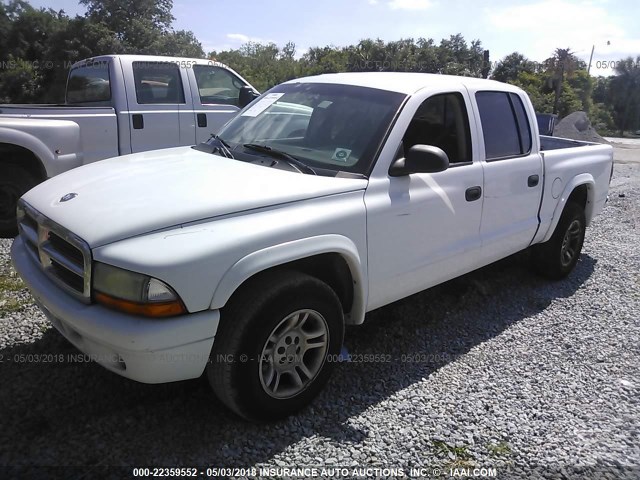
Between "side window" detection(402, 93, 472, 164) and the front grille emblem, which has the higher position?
"side window" detection(402, 93, 472, 164)

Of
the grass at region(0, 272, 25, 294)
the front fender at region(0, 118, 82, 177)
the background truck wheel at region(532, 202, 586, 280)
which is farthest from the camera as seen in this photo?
the front fender at region(0, 118, 82, 177)

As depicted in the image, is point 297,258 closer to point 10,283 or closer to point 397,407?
point 397,407

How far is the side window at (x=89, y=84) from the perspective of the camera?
6.43 meters

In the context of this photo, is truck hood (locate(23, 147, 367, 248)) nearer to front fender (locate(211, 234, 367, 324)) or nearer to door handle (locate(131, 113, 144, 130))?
front fender (locate(211, 234, 367, 324))

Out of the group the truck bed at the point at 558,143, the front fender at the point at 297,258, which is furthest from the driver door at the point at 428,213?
the truck bed at the point at 558,143

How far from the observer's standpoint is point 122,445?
252cm

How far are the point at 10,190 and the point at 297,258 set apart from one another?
427cm

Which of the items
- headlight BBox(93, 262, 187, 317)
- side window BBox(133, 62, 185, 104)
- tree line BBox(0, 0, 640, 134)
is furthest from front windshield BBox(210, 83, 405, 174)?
tree line BBox(0, 0, 640, 134)

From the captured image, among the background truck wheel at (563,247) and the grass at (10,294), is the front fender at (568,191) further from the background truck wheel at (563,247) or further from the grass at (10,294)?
the grass at (10,294)

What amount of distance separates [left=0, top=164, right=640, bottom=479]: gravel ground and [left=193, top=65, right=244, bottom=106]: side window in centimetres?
376

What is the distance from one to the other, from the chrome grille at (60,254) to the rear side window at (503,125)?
9.43ft

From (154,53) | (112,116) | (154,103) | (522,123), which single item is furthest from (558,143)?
(154,53)

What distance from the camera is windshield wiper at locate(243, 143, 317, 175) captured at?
121 inches

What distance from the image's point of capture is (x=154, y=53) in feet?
106
